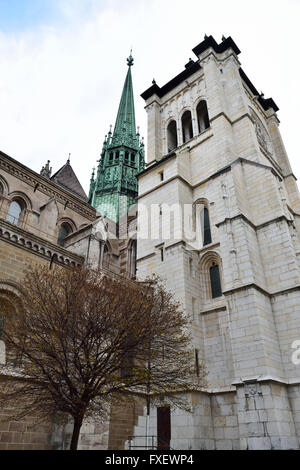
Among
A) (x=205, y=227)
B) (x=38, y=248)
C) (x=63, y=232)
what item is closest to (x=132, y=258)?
(x=63, y=232)

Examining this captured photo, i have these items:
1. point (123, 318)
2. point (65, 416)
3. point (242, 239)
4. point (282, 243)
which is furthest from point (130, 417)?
point (282, 243)

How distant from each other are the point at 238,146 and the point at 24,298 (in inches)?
571

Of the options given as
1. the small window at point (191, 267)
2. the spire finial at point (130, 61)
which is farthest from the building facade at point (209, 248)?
the spire finial at point (130, 61)

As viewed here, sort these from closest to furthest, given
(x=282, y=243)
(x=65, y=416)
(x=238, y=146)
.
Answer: (x=65, y=416)
(x=282, y=243)
(x=238, y=146)

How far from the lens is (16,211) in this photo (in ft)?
64.1

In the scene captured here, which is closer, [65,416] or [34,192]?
[65,416]

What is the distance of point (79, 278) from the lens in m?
10.7

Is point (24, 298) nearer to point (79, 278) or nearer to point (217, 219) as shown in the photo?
point (79, 278)

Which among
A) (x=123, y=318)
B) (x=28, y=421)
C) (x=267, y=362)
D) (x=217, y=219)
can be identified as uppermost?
(x=217, y=219)

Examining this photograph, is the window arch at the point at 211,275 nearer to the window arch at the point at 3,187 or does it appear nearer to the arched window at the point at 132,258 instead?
the arched window at the point at 132,258

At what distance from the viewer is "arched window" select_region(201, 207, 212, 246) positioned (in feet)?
54.9

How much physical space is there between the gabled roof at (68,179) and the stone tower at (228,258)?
309 inches

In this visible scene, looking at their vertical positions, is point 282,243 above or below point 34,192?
below

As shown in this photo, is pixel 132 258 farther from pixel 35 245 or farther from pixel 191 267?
pixel 35 245
